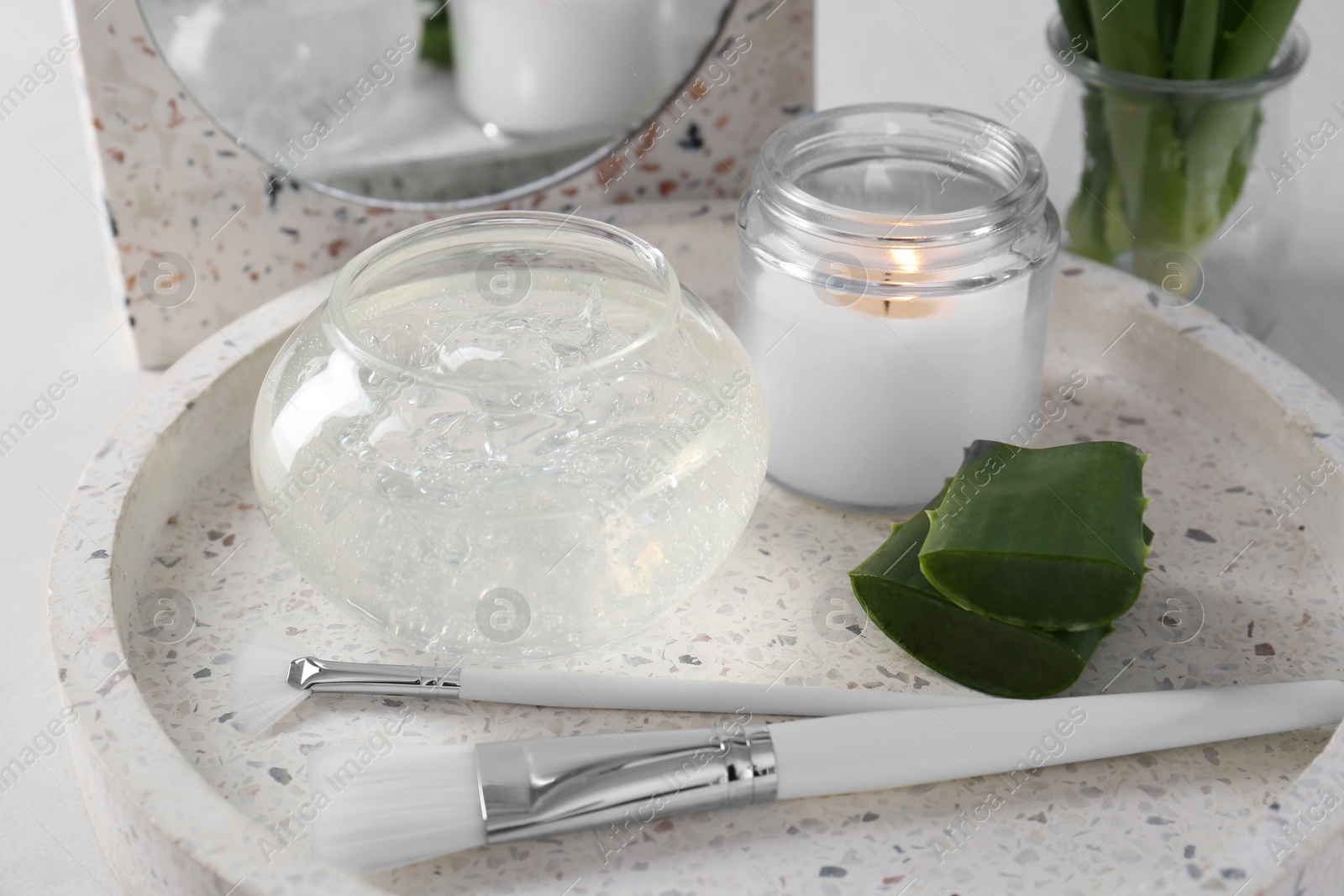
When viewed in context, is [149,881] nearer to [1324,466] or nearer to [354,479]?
[354,479]

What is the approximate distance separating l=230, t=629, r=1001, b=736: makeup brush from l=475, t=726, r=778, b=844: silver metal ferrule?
0.04 meters

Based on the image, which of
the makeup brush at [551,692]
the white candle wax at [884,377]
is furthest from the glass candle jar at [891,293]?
the makeup brush at [551,692]

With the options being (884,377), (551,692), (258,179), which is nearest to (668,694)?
(551,692)

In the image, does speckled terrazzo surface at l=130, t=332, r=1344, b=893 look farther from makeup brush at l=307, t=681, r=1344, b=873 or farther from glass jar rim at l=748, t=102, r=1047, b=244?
glass jar rim at l=748, t=102, r=1047, b=244

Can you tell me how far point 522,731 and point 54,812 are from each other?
190 mm

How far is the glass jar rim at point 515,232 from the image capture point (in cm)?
41

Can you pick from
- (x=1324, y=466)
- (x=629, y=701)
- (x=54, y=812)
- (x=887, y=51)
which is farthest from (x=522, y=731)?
(x=887, y=51)

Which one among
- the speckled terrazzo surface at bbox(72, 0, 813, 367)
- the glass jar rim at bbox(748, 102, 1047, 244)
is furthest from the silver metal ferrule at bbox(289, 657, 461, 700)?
the speckled terrazzo surface at bbox(72, 0, 813, 367)

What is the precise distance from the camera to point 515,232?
0.51 metres

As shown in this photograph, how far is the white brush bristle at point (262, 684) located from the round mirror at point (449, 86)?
0.32 metres

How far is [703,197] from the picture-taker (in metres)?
0.77

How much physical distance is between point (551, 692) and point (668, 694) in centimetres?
4

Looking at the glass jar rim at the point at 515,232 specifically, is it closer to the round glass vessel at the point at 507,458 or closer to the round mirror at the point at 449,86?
the round glass vessel at the point at 507,458

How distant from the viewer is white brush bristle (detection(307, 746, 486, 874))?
38 cm
